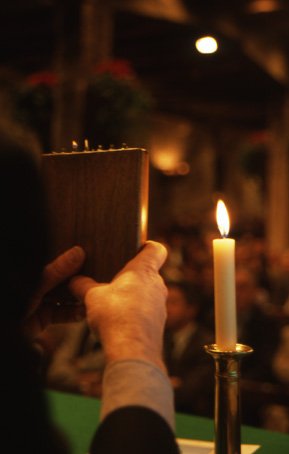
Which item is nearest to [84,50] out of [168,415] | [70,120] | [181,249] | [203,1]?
[70,120]

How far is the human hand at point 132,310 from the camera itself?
0.60 metres

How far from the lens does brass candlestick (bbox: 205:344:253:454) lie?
2.38ft

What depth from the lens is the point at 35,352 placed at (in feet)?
1.85

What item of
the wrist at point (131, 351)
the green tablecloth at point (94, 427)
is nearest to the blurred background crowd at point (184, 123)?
the green tablecloth at point (94, 427)

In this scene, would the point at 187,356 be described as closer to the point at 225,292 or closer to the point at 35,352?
the point at 225,292

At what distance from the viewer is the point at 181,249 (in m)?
6.75

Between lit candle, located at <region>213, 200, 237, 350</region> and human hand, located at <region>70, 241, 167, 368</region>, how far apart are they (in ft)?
0.25

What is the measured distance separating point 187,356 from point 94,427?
69.7 inches

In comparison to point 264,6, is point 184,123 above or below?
above

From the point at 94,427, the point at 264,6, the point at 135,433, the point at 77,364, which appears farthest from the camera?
the point at 264,6

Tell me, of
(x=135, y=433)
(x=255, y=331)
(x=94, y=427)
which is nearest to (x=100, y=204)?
(x=135, y=433)

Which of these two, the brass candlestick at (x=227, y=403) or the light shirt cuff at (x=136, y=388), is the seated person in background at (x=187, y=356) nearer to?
the brass candlestick at (x=227, y=403)

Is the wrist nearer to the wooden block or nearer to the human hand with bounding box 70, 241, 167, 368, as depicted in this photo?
the human hand with bounding box 70, 241, 167, 368

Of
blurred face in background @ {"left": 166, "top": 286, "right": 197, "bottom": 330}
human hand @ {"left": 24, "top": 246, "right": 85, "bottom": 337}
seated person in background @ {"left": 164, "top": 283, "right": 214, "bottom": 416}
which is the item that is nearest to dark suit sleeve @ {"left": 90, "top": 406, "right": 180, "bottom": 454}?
human hand @ {"left": 24, "top": 246, "right": 85, "bottom": 337}
